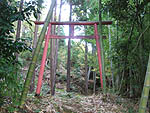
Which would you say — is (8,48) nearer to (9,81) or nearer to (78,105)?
(9,81)

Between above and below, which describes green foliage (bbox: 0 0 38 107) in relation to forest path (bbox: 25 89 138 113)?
above

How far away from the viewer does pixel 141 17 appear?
4.86 metres

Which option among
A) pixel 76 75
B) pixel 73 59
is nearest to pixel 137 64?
pixel 76 75

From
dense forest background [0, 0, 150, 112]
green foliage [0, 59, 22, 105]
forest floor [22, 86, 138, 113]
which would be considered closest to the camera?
green foliage [0, 59, 22, 105]

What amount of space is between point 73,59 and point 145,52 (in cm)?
1026

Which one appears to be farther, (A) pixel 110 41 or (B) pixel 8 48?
(A) pixel 110 41

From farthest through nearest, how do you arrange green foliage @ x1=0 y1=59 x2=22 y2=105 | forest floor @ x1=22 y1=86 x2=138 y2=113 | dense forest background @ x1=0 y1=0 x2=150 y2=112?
forest floor @ x1=22 y1=86 x2=138 y2=113, dense forest background @ x1=0 y1=0 x2=150 y2=112, green foliage @ x1=0 y1=59 x2=22 y2=105

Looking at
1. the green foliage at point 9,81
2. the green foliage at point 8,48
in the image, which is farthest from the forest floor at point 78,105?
the green foliage at point 8,48

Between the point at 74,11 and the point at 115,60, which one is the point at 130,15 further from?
the point at 74,11

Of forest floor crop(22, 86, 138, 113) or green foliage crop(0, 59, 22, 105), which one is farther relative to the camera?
forest floor crop(22, 86, 138, 113)

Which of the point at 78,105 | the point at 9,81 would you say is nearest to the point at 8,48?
the point at 9,81

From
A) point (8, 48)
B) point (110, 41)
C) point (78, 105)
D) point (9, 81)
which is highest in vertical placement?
point (110, 41)

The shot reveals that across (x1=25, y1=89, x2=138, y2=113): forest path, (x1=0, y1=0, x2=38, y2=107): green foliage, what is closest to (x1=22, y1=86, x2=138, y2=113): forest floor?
(x1=25, y1=89, x2=138, y2=113): forest path

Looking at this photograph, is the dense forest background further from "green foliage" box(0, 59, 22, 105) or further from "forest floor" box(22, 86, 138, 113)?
"forest floor" box(22, 86, 138, 113)
